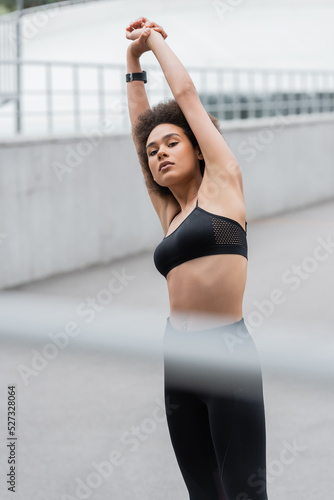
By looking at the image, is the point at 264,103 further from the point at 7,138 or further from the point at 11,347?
the point at 11,347

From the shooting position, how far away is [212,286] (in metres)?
2.31

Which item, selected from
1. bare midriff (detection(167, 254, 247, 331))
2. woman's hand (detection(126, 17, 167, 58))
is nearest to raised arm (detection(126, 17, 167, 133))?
woman's hand (detection(126, 17, 167, 58))

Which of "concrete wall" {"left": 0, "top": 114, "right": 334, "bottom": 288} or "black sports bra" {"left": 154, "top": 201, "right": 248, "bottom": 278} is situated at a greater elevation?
"concrete wall" {"left": 0, "top": 114, "right": 334, "bottom": 288}

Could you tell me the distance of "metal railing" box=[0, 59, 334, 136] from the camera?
9.55 m

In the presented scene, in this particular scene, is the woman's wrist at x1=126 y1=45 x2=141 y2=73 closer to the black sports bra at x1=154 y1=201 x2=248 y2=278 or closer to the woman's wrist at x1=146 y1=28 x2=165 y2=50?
the woman's wrist at x1=146 y1=28 x2=165 y2=50

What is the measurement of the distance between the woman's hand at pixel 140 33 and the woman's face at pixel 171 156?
33 centimetres

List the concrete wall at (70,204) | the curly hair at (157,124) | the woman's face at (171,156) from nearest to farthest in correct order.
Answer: the woman's face at (171,156)
the curly hair at (157,124)
the concrete wall at (70,204)

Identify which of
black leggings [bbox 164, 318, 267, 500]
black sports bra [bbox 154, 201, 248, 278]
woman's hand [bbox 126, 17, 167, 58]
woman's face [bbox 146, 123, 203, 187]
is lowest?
black leggings [bbox 164, 318, 267, 500]

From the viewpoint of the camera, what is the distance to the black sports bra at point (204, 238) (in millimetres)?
2330

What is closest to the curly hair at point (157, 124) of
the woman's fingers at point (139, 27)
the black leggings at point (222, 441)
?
the woman's fingers at point (139, 27)

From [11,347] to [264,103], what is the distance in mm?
14710

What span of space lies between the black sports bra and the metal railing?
22.4 ft

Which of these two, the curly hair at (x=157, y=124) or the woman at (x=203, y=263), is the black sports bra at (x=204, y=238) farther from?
the curly hair at (x=157, y=124)

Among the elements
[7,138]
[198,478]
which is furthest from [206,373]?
[7,138]
